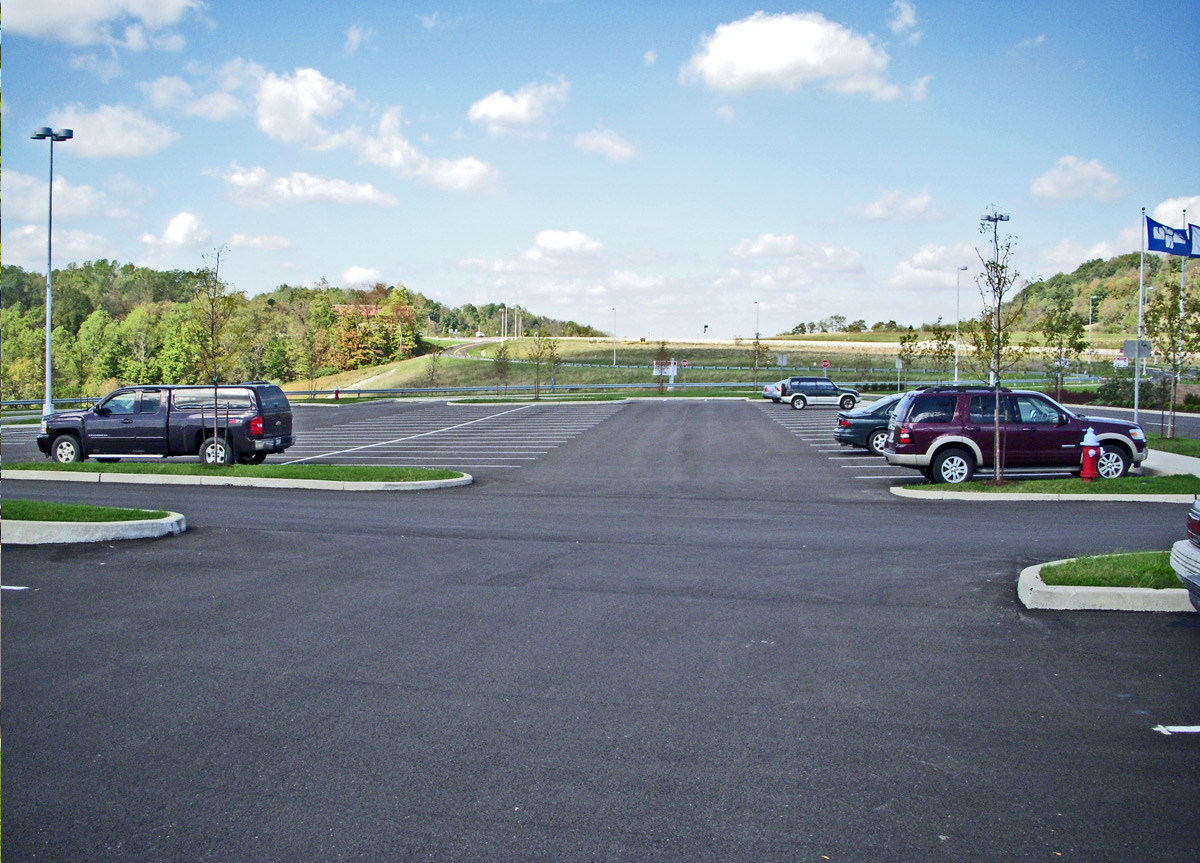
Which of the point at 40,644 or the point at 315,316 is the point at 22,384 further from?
the point at 40,644

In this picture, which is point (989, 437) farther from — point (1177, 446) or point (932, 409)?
point (1177, 446)

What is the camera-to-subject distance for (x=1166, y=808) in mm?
4309

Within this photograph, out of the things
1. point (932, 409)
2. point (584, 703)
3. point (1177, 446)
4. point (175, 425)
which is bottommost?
point (584, 703)

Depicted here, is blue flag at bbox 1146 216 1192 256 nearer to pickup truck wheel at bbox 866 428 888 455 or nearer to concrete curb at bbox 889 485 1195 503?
pickup truck wheel at bbox 866 428 888 455

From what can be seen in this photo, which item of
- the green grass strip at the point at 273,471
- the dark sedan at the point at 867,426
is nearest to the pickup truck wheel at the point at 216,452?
the green grass strip at the point at 273,471

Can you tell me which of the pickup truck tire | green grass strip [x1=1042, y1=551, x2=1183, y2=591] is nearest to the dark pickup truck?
the pickup truck tire

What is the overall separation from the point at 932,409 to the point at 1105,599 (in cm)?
979

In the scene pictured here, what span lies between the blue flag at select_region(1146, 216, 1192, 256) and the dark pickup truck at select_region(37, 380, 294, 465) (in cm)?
2241

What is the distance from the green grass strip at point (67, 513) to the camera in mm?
11312

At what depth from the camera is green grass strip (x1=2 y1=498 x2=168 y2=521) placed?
11.3 meters

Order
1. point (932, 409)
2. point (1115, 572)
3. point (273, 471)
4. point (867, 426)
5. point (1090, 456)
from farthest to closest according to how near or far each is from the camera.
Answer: point (867, 426)
point (273, 471)
point (932, 409)
point (1090, 456)
point (1115, 572)

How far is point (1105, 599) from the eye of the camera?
7809 mm

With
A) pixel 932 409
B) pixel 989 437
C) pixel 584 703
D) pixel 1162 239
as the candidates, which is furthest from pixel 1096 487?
pixel 584 703

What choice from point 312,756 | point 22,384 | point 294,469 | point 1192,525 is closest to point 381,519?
point 294,469
